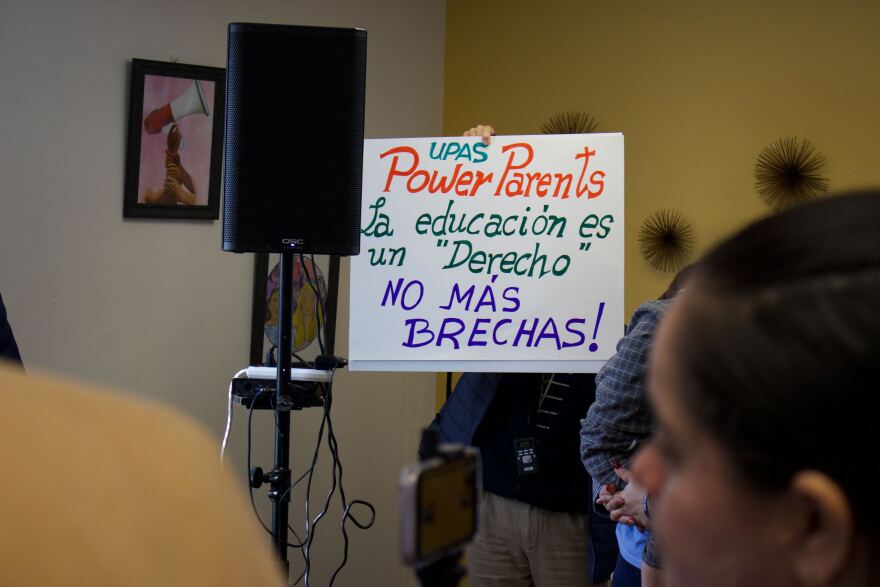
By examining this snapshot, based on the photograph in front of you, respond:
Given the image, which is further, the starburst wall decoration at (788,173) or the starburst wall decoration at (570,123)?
the starburst wall decoration at (570,123)

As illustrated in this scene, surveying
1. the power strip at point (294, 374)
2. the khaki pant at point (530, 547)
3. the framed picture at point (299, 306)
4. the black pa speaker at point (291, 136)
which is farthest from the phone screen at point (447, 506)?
the framed picture at point (299, 306)

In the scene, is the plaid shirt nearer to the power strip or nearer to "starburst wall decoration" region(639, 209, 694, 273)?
the power strip

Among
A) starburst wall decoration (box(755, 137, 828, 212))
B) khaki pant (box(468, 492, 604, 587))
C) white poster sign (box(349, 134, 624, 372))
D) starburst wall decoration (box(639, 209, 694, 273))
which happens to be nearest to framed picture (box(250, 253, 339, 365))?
white poster sign (box(349, 134, 624, 372))

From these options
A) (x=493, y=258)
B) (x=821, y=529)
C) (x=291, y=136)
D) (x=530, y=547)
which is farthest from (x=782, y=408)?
(x=530, y=547)

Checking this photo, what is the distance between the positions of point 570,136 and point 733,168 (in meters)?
1.02

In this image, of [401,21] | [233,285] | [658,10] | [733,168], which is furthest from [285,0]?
[733,168]

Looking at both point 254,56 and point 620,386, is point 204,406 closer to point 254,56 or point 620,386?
point 254,56

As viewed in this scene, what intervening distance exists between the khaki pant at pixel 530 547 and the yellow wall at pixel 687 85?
1.27 meters

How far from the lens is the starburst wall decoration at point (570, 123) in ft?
13.7

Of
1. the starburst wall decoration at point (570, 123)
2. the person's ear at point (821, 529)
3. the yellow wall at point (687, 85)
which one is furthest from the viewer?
the starburst wall decoration at point (570, 123)

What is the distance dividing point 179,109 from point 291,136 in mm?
1316

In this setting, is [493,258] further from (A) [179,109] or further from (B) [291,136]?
(A) [179,109]

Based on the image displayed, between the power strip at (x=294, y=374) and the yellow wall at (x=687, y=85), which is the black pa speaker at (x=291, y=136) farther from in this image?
the yellow wall at (x=687, y=85)

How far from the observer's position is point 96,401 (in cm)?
28
